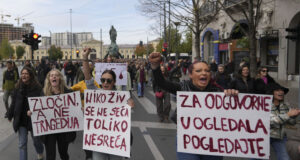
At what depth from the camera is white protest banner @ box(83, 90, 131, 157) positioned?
3312 mm

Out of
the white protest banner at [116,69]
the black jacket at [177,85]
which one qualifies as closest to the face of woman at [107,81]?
the black jacket at [177,85]

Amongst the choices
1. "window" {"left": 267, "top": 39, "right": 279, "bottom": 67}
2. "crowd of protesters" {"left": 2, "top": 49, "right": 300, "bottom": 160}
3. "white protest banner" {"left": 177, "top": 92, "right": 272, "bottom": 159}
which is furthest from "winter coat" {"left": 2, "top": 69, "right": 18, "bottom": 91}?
"window" {"left": 267, "top": 39, "right": 279, "bottom": 67}

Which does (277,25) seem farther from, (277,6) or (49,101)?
(49,101)

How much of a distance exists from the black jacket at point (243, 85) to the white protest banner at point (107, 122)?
2285mm

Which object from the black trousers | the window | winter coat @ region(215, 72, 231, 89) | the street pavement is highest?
the window

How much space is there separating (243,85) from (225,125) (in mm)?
2212

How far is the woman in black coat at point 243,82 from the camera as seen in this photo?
15.9 ft

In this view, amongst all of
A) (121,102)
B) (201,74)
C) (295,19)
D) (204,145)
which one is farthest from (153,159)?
(295,19)

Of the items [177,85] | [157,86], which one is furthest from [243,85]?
[177,85]

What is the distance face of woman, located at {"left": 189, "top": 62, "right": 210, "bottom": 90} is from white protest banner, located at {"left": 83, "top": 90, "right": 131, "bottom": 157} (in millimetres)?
879

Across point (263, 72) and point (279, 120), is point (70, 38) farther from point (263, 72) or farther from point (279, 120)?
point (279, 120)

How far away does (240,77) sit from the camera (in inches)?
198

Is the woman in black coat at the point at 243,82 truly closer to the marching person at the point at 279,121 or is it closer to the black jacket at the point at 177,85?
the marching person at the point at 279,121

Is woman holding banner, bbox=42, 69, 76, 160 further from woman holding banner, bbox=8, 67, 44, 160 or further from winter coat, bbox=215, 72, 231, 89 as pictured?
winter coat, bbox=215, 72, 231, 89
